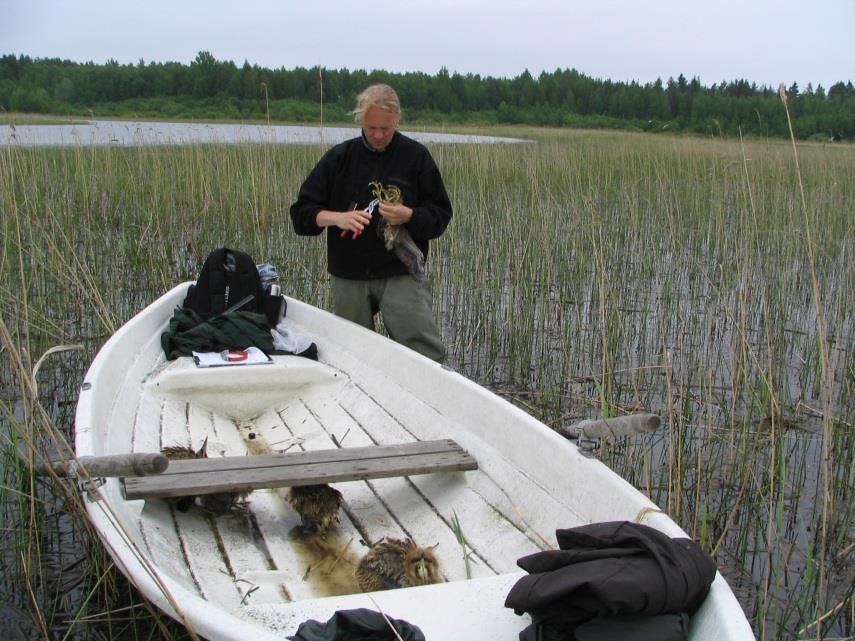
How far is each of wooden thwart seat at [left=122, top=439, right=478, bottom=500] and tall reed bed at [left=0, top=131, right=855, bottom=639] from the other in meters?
0.32

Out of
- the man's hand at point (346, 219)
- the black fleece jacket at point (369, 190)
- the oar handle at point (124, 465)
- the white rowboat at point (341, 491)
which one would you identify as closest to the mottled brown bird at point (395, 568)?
the white rowboat at point (341, 491)

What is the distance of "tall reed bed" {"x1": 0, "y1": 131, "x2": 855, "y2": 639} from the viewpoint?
9.02 ft

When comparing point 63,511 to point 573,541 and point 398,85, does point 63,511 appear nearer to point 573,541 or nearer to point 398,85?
point 573,541

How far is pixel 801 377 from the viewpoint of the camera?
4.28 m

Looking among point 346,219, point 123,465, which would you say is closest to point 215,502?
point 123,465

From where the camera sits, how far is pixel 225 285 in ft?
13.5

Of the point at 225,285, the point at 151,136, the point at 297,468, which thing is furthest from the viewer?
the point at 151,136

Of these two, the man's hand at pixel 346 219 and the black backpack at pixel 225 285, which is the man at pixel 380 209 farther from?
the black backpack at pixel 225 285

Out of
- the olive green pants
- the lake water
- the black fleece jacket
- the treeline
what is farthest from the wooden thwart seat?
the treeline

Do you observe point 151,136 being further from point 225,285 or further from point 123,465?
point 123,465

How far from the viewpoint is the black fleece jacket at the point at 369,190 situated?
11.5ft

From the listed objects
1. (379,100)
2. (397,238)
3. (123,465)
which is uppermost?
(379,100)

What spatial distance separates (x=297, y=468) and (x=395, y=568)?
1.48 ft

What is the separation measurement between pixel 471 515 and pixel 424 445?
33 cm
